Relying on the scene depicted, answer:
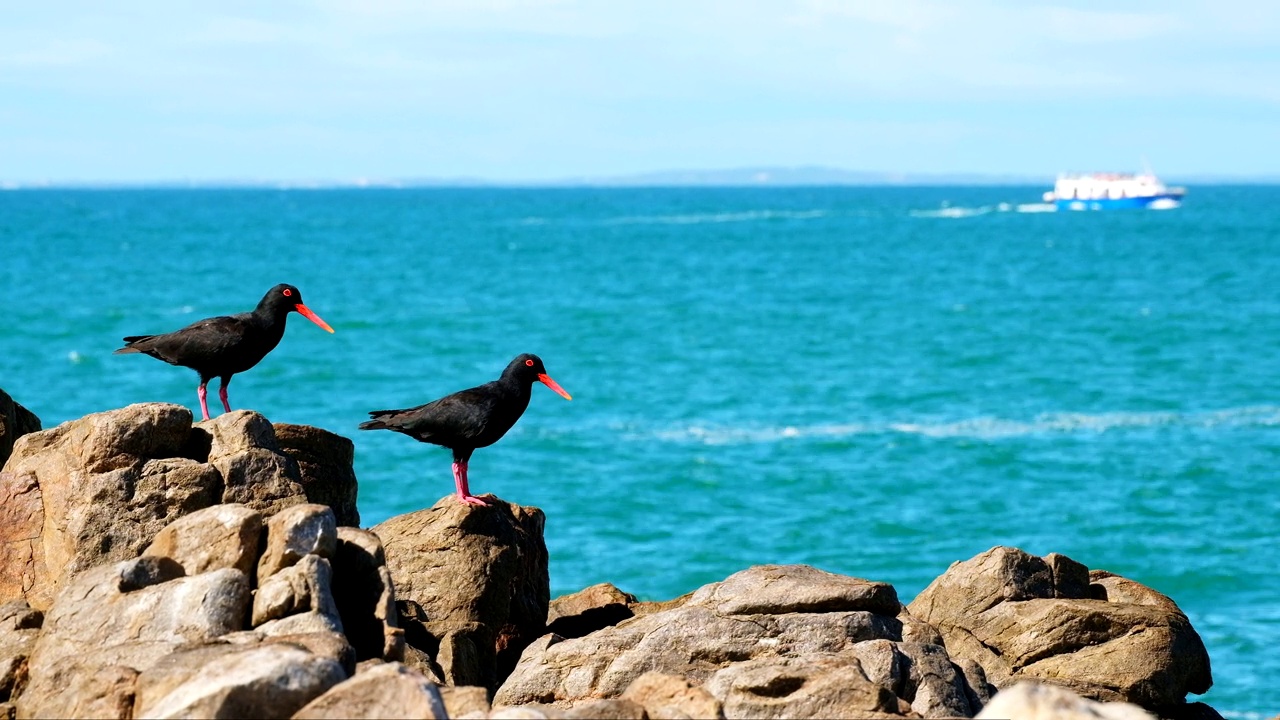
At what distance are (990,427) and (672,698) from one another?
39292 millimetres

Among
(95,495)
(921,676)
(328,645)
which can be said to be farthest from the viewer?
(95,495)

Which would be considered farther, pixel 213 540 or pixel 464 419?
pixel 464 419

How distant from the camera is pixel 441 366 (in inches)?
2453

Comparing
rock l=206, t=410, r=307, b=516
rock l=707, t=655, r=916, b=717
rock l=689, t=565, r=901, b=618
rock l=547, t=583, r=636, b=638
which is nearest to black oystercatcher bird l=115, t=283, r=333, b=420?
rock l=206, t=410, r=307, b=516

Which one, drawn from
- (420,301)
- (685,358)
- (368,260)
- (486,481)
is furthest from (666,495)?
(368,260)

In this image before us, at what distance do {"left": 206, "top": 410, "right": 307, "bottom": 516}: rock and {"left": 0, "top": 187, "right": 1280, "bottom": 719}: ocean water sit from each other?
16566 millimetres

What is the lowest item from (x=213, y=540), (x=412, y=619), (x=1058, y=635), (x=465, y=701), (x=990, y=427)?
(x=990, y=427)

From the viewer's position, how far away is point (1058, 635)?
1344cm

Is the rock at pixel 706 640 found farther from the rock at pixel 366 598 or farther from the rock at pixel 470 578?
the rock at pixel 366 598

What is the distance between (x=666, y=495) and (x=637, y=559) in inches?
207

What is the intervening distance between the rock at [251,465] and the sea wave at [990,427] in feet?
105

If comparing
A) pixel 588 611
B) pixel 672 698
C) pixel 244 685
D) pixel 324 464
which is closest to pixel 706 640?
pixel 672 698

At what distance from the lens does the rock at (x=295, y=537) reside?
34.6 ft

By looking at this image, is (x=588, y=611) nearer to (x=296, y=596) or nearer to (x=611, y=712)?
(x=296, y=596)
